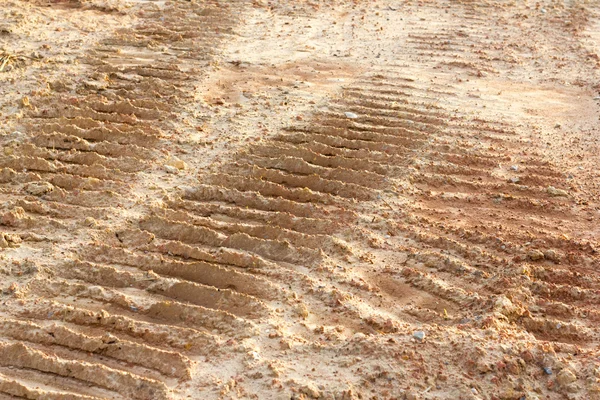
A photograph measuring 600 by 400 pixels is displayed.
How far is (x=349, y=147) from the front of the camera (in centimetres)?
611

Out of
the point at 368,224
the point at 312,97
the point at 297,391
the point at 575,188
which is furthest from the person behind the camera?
the point at 312,97

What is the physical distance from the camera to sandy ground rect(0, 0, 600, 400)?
3809mm

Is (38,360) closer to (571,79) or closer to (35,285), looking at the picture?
(35,285)

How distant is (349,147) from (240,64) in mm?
2286

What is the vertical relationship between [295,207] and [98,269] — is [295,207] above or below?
above

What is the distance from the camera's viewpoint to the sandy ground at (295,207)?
3809mm

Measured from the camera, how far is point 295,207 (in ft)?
17.2

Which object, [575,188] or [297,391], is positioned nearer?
[297,391]

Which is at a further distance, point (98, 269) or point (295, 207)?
point (295, 207)

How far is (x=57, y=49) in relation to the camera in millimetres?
7730

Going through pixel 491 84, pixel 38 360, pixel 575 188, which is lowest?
pixel 38 360

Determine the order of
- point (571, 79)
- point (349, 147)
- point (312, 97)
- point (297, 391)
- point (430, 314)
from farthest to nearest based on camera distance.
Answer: point (571, 79)
point (312, 97)
point (349, 147)
point (430, 314)
point (297, 391)

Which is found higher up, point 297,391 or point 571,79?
point 571,79

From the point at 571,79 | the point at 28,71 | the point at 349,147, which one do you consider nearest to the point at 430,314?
the point at 349,147
